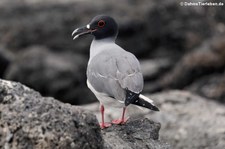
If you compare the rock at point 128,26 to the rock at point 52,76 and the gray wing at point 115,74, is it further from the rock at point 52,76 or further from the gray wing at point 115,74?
the gray wing at point 115,74

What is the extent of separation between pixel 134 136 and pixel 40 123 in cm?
219

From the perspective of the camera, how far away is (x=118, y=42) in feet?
76.7

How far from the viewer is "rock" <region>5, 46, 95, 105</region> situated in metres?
20.1

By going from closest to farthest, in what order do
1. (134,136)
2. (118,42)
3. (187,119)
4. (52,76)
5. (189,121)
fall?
1. (134,136)
2. (189,121)
3. (187,119)
4. (52,76)
5. (118,42)

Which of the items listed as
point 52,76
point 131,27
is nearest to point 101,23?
point 52,76

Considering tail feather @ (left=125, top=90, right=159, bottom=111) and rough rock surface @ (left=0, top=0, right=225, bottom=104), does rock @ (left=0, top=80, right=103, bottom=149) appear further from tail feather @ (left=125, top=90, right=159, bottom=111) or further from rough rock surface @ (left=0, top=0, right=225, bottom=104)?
rough rock surface @ (left=0, top=0, right=225, bottom=104)

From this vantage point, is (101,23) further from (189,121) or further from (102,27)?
(189,121)

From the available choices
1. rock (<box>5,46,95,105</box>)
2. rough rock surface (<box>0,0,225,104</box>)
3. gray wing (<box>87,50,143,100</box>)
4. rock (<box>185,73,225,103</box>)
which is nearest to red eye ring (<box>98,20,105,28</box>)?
gray wing (<box>87,50,143,100</box>)

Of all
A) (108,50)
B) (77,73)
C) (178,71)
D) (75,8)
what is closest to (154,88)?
(178,71)

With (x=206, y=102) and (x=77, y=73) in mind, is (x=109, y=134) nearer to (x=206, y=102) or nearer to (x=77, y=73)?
(x=206, y=102)

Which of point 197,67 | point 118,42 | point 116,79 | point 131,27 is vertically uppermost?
point 116,79

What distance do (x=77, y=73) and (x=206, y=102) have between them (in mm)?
7665

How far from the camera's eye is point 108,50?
31.6ft

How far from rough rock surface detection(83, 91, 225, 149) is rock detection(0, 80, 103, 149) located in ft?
13.0
